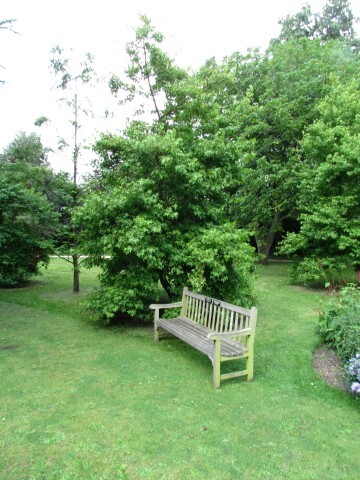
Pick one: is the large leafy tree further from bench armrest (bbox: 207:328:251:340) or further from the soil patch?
bench armrest (bbox: 207:328:251:340)

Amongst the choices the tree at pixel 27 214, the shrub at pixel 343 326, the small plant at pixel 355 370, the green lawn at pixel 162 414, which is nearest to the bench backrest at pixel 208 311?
the green lawn at pixel 162 414

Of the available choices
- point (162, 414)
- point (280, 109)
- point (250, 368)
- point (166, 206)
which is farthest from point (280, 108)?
point (162, 414)

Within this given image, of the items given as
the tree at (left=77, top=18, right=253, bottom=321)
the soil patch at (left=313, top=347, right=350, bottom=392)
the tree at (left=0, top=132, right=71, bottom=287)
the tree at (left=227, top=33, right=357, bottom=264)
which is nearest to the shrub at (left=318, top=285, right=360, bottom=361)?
the soil patch at (left=313, top=347, right=350, bottom=392)

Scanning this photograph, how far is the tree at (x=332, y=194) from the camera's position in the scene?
9508 mm

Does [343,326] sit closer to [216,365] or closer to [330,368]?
[330,368]

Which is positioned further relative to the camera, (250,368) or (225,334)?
(250,368)

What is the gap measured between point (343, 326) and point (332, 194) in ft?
23.7

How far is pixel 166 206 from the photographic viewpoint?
6.30m

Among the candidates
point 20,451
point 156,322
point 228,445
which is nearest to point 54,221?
point 156,322

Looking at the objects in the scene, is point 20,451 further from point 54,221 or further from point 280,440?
point 54,221

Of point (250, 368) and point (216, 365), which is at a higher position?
point (216, 365)

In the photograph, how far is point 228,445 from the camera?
2791 mm

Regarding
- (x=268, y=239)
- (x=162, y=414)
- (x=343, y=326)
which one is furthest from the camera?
(x=268, y=239)

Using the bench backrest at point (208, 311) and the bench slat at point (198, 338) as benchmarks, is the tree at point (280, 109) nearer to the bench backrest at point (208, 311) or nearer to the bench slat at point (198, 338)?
the bench backrest at point (208, 311)
